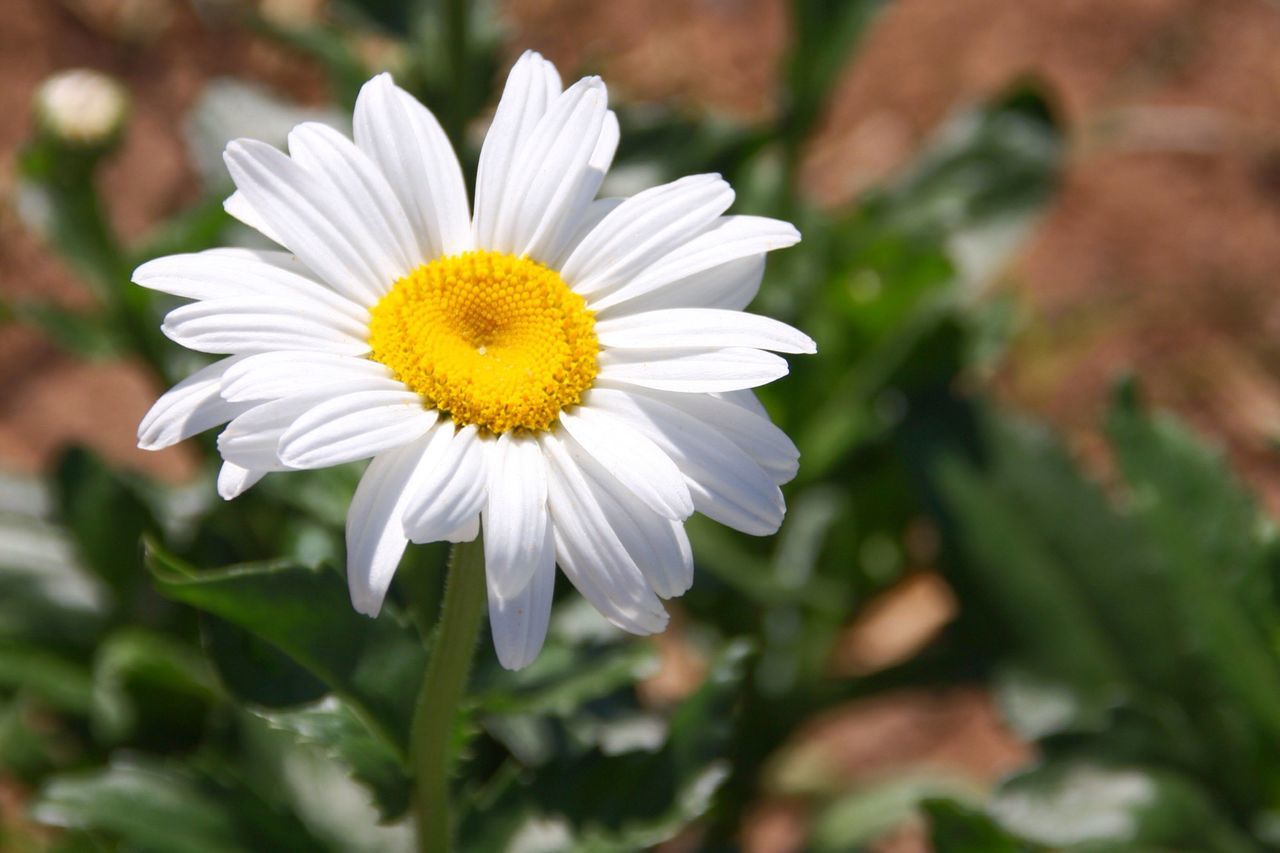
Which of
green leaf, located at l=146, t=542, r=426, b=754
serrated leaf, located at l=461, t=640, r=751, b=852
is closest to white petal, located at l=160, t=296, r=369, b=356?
green leaf, located at l=146, t=542, r=426, b=754

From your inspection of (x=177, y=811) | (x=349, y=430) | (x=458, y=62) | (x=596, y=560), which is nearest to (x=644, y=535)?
(x=596, y=560)

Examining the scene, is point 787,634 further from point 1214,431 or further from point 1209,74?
point 1209,74

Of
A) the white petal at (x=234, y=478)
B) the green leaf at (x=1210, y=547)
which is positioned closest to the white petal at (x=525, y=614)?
the white petal at (x=234, y=478)

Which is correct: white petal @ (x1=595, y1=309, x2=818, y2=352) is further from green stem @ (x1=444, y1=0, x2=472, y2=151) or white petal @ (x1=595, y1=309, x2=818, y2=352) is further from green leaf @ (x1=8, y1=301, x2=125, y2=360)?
green leaf @ (x1=8, y1=301, x2=125, y2=360)

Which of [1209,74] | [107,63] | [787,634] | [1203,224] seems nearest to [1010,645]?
[787,634]

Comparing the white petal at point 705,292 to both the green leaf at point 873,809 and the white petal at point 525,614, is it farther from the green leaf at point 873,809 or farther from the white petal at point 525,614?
the green leaf at point 873,809

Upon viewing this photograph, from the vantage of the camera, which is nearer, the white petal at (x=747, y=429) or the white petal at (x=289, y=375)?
the white petal at (x=289, y=375)
